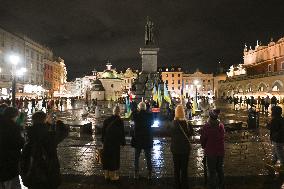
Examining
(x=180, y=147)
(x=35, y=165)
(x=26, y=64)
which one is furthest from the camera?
(x=26, y=64)

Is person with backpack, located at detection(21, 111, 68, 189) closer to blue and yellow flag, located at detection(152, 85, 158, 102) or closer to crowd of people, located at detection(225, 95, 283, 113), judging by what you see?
blue and yellow flag, located at detection(152, 85, 158, 102)

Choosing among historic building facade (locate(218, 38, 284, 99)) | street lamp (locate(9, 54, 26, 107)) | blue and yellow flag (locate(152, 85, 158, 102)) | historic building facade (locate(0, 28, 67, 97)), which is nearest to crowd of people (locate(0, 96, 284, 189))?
street lamp (locate(9, 54, 26, 107))

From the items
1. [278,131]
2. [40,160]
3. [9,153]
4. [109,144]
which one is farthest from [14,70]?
[40,160]

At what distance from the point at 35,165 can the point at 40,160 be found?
0.36 ft

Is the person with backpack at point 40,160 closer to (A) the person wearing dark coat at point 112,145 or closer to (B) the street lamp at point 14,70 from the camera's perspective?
(A) the person wearing dark coat at point 112,145

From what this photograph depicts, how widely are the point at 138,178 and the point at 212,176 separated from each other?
226 cm

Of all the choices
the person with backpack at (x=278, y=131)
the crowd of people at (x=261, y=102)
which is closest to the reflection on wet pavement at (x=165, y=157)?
the person with backpack at (x=278, y=131)

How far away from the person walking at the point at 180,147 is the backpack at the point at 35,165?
131 inches

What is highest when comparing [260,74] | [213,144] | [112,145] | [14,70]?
[260,74]

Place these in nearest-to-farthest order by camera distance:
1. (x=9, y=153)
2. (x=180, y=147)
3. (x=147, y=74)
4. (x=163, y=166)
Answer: (x=9, y=153), (x=180, y=147), (x=163, y=166), (x=147, y=74)

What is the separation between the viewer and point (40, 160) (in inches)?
232

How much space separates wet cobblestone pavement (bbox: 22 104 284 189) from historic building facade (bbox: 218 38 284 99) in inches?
1996

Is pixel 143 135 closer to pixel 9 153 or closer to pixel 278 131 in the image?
pixel 278 131

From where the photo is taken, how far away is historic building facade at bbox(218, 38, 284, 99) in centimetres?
7256
